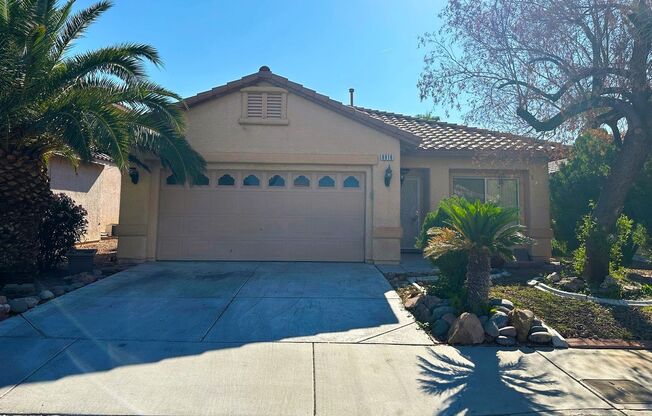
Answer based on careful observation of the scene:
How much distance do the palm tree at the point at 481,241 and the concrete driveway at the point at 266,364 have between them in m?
1.05

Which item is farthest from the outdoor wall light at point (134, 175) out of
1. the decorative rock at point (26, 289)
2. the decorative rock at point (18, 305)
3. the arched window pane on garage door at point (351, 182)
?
the arched window pane on garage door at point (351, 182)

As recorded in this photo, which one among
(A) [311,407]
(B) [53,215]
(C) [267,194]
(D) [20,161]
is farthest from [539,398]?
(B) [53,215]

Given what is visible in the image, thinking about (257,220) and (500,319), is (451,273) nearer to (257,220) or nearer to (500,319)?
(500,319)

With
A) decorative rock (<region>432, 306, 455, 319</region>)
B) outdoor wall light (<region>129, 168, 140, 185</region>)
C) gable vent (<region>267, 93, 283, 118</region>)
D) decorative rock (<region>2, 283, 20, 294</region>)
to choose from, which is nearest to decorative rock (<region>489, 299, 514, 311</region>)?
decorative rock (<region>432, 306, 455, 319</region>)

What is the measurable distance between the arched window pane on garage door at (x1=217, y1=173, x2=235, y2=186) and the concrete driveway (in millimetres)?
4320

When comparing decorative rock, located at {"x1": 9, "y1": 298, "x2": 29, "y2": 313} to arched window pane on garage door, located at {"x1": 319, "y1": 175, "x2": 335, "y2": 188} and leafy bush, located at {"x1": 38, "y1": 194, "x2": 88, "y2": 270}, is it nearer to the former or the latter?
leafy bush, located at {"x1": 38, "y1": 194, "x2": 88, "y2": 270}

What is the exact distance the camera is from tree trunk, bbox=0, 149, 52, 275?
770cm

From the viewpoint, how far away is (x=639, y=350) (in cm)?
527

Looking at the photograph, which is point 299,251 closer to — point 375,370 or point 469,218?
point 469,218


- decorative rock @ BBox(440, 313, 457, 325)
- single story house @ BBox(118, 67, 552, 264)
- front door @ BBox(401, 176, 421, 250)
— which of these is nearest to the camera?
decorative rock @ BBox(440, 313, 457, 325)

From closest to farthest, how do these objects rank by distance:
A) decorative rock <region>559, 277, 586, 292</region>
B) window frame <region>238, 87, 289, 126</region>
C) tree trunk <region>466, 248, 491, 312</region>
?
tree trunk <region>466, 248, 491, 312</region> < decorative rock <region>559, 277, 586, 292</region> < window frame <region>238, 87, 289, 126</region>

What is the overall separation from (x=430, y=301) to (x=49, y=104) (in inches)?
307

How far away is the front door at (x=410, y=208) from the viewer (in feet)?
41.1

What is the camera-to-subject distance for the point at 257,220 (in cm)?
1081
